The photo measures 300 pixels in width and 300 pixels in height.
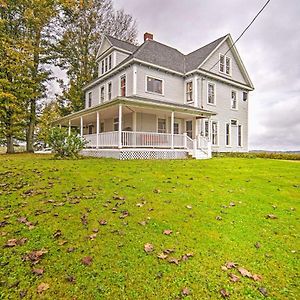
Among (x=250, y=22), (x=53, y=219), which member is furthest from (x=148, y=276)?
(x=250, y=22)

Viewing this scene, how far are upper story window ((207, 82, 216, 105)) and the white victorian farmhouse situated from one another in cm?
9

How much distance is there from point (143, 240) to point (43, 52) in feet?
85.5

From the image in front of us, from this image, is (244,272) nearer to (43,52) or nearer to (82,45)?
(43,52)

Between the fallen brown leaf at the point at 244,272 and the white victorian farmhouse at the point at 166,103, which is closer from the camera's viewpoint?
the fallen brown leaf at the point at 244,272

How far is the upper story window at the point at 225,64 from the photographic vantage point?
22.2m

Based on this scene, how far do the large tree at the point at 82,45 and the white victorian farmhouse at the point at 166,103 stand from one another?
436 centimetres

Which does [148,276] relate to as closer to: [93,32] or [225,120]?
[225,120]

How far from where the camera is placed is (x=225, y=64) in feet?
73.7

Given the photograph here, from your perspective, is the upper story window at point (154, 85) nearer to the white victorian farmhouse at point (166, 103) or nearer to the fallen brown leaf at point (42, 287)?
the white victorian farmhouse at point (166, 103)

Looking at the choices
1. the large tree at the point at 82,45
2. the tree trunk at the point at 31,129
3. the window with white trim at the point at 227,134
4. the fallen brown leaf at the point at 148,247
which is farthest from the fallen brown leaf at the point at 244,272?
the large tree at the point at 82,45

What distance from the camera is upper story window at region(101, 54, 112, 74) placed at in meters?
21.7

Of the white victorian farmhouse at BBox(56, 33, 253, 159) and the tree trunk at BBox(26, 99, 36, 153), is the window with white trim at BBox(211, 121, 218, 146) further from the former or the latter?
the tree trunk at BBox(26, 99, 36, 153)

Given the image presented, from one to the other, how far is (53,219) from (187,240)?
7.83 feet

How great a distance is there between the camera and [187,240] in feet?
12.3
